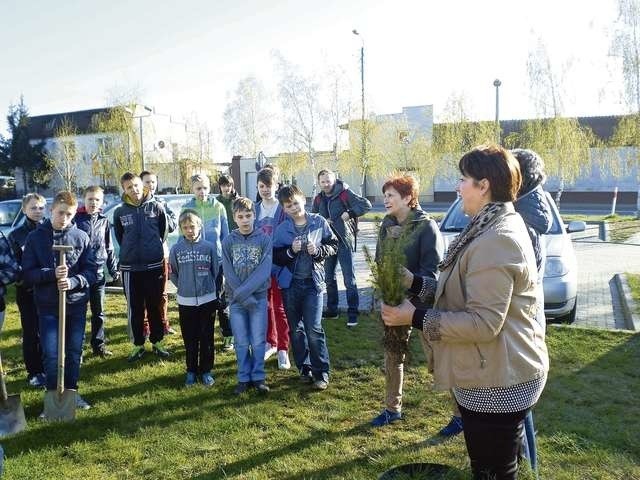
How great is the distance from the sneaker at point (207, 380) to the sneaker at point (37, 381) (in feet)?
5.44

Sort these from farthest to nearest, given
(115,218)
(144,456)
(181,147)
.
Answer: (181,147), (115,218), (144,456)

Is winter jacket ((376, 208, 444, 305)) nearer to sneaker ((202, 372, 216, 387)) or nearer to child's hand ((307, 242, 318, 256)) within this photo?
child's hand ((307, 242, 318, 256))

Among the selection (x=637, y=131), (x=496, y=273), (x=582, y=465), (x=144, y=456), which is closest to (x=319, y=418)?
(x=144, y=456)

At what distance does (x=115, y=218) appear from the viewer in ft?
19.8

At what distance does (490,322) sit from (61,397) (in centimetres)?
393

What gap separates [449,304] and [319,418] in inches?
96.5

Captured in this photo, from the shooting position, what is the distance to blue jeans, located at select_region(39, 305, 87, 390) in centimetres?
461

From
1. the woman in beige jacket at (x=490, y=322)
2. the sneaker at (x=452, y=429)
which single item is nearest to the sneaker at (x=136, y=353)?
the sneaker at (x=452, y=429)

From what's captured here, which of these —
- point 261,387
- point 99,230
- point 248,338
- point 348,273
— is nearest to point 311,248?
point 248,338

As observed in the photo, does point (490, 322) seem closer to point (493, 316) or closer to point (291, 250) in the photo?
point (493, 316)

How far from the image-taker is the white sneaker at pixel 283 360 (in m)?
5.68

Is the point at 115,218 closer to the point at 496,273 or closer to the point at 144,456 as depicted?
the point at 144,456

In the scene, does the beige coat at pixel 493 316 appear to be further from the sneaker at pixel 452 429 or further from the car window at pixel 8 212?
the car window at pixel 8 212

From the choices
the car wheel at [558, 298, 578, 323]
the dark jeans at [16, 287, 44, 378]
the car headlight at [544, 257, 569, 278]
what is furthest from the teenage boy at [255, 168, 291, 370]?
the car wheel at [558, 298, 578, 323]
